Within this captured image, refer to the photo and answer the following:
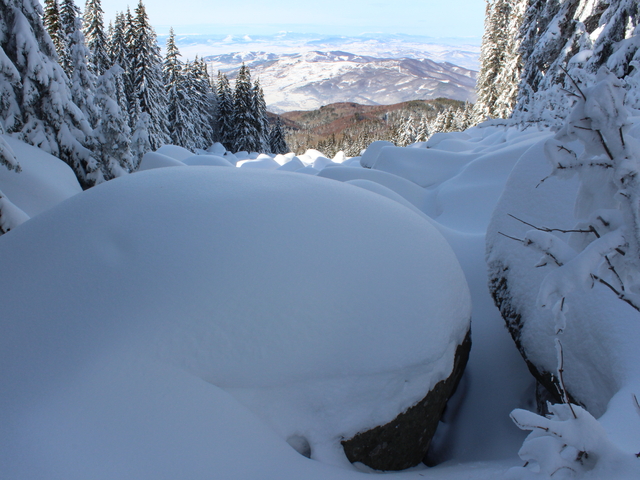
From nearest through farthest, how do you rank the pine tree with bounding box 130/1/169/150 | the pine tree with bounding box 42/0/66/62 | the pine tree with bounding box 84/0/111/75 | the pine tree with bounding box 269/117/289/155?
the pine tree with bounding box 42/0/66/62
the pine tree with bounding box 84/0/111/75
the pine tree with bounding box 130/1/169/150
the pine tree with bounding box 269/117/289/155

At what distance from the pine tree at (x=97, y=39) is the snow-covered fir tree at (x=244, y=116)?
13.0 m

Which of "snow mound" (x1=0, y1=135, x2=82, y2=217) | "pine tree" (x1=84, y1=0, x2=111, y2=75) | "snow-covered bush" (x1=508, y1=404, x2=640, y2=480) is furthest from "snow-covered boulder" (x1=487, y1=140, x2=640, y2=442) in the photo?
"pine tree" (x1=84, y1=0, x2=111, y2=75)

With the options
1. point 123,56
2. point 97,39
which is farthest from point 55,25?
point 123,56

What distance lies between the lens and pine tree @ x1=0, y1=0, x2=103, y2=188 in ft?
28.9

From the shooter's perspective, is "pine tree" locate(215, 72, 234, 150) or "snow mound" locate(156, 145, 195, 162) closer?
"snow mound" locate(156, 145, 195, 162)

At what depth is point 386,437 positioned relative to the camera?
2.57 meters

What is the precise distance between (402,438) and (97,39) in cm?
2672

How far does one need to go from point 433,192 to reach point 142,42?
23.1 meters

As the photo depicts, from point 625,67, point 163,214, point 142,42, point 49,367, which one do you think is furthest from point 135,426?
point 142,42

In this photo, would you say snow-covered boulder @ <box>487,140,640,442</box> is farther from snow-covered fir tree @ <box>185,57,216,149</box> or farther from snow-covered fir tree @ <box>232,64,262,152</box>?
snow-covered fir tree @ <box>232,64,262,152</box>

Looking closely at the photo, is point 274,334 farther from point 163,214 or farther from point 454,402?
point 454,402

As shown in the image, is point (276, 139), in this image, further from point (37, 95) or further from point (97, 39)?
point (37, 95)

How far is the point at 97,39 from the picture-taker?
21641 millimetres

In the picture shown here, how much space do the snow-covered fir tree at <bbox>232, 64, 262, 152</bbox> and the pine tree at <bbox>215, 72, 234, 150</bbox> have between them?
1021 mm
